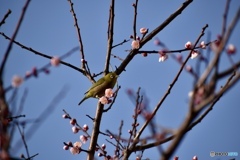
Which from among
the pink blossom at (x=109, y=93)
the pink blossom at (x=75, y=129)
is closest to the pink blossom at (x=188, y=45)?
the pink blossom at (x=109, y=93)

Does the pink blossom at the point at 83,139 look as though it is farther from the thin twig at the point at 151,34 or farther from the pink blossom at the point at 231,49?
the pink blossom at the point at 231,49

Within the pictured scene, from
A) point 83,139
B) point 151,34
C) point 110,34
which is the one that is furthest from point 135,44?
point 83,139

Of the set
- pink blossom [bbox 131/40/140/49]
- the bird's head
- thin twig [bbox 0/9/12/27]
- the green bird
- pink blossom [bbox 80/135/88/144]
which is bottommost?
pink blossom [bbox 80/135/88/144]

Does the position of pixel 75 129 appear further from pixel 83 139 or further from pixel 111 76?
pixel 111 76

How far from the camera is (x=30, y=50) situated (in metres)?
4.45

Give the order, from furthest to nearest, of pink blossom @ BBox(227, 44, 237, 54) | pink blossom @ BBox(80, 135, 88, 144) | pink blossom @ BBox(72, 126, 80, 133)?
pink blossom @ BBox(80, 135, 88, 144)
pink blossom @ BBox(72, 126, 80, 133)
pink blossom @ BBox(227, 44, 237, 54)

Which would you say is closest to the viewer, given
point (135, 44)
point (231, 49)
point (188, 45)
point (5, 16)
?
point (231, 49)

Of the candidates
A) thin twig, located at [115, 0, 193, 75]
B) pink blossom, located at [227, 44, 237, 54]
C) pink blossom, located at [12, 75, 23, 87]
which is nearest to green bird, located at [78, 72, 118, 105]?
thin twig, located at [115, 0, 193, 75]

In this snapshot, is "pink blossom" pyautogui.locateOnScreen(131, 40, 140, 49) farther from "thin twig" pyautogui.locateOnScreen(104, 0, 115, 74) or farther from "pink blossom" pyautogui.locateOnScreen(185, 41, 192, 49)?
"pink blossom" pyautogui.locateOnScreen(185, 41, 192, 49)

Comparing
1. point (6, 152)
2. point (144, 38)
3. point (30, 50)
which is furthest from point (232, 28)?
point (30, 50)

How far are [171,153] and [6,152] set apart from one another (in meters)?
A: 1.05

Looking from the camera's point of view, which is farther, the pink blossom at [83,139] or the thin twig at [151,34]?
the pink blossom at [83,139]

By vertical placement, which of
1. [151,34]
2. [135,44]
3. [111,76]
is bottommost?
[111,76]

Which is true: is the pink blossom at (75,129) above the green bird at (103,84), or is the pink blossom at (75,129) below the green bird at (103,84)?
below
